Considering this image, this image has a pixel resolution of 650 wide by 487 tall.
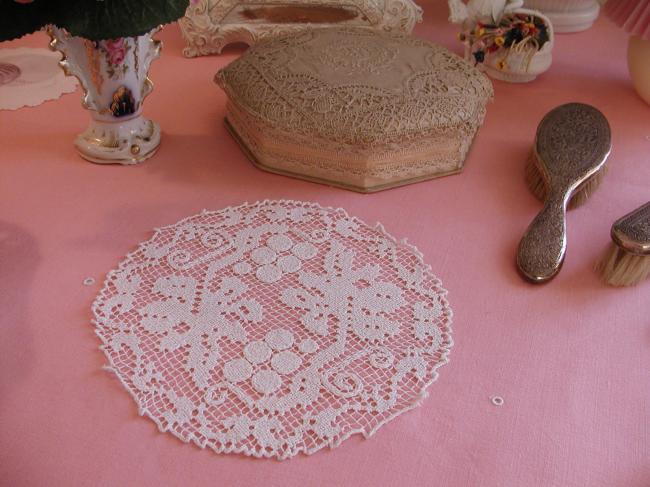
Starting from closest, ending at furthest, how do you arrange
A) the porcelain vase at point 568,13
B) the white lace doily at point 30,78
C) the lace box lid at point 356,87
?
the lace box lid at point 356,87, the white lace doily at point 30,78, the porcelain vase at point 568,13

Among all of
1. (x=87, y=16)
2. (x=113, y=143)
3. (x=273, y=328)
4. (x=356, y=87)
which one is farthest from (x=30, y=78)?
(x=273, y=328)

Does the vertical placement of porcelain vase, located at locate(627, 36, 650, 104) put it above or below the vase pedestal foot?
above

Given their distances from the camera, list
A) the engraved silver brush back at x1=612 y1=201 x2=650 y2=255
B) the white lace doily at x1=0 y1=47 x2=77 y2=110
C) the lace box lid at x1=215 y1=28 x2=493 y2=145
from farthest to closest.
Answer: the white lace doily at x1=0 y1=47 x2=77 y2=110 < the lace box lid at x1=215 y1=28 x2=493 y2=145 < the engraved silver brush back at x1=612 y1=201 x2=650 y2=255

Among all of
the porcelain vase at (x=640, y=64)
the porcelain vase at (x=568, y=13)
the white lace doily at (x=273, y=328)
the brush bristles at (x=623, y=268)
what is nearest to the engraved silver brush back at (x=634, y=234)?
the brush bristles at (x=623, y=268)

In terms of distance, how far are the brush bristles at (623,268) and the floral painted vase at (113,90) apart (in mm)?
491

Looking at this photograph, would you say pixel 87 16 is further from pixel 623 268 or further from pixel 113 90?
pixel 623 268

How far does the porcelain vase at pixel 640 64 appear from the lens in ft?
2.70

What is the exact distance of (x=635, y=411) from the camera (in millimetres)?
465

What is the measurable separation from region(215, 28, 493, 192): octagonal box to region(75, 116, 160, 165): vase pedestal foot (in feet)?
0.37

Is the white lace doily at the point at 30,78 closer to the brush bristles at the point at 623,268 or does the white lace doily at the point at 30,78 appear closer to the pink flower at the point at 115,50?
the pink flower at the point at 115,50

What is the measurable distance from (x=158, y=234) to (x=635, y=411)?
0.43 metres

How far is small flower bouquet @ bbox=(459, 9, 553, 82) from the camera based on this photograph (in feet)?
2.79

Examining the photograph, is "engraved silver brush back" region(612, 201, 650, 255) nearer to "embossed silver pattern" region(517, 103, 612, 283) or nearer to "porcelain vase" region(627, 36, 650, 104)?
"embossed silver pattern" region(517, 103, 612, 283)

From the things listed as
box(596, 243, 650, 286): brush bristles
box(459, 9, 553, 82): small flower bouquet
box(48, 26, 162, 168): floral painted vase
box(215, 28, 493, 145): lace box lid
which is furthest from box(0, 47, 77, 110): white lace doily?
box(596, 243, 650, 286): brush bristles
